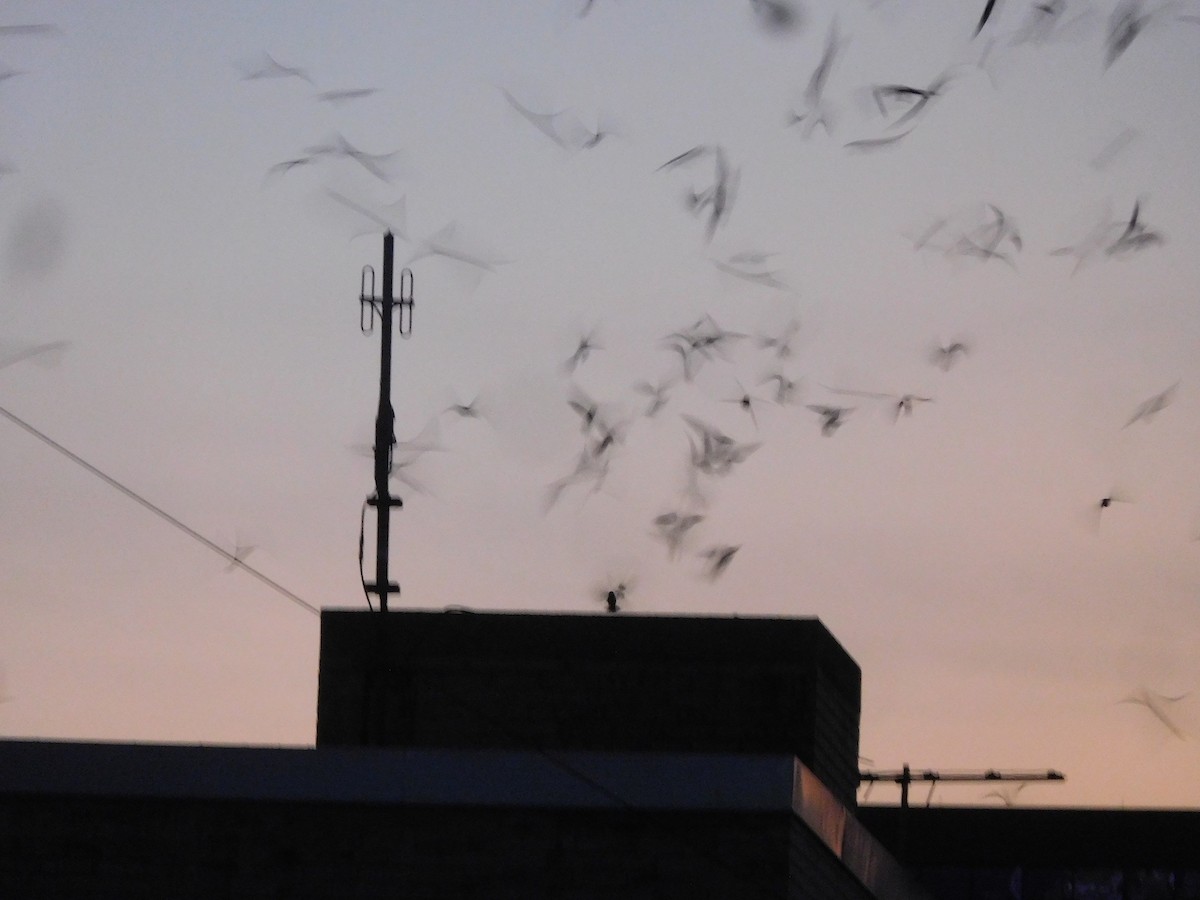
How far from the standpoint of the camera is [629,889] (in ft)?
54.6

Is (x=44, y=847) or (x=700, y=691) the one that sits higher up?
(x=700, y=691)

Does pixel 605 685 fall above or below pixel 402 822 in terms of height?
above

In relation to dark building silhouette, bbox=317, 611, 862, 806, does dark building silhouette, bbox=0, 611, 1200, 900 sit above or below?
below

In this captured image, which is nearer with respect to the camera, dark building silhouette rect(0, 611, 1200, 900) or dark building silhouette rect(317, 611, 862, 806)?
dark building silhouette rect(0, 611, 1200, 900)

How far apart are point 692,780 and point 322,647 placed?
9.48m

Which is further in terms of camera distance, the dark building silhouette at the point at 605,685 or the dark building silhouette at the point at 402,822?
the dark building silhouette at the point at 605,685

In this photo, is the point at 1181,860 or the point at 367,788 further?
the point at 1181,860

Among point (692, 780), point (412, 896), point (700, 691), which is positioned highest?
point (700, 691)

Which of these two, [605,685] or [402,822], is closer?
[402,822]

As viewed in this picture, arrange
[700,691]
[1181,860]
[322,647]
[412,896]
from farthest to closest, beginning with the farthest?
[1181,860] < [322,647] < [700,691] < [412,896]

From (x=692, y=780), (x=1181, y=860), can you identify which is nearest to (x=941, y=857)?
(x=1181, y=860)

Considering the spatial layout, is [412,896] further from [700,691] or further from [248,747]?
Answer: [700,691]

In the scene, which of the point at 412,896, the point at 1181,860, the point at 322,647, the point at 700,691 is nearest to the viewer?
the point at 412,896

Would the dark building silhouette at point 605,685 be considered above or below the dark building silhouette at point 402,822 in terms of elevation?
above
